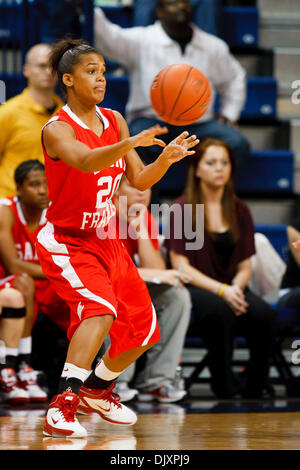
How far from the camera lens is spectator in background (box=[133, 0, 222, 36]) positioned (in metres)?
6.50

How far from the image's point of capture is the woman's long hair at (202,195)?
16.1 feet

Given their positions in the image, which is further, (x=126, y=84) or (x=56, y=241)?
(x=126, y=84)

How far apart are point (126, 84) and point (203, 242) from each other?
6.56 feet

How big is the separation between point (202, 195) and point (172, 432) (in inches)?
81.8

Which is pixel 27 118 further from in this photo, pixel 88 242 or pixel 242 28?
pixel 242 28

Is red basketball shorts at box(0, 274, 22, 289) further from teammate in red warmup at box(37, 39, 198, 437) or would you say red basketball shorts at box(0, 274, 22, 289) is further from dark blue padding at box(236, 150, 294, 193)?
dark blue padding at box(236, 150, 294, 193)

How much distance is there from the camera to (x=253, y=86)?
665 cm

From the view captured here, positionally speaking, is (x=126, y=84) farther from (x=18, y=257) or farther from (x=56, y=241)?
(x=56, y=241)

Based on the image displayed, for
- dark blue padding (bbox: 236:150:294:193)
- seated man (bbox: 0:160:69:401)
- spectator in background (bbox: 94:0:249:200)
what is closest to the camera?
seated man (bbox: 0:160:69:401)

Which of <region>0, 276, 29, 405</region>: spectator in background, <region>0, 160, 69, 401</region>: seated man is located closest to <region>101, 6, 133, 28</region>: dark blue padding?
<region>0, 160, 69, 401</region>: seated man

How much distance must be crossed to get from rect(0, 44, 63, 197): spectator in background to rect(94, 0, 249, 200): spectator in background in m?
0.58

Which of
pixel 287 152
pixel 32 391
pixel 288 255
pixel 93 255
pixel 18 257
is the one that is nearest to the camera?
pixel 93 255

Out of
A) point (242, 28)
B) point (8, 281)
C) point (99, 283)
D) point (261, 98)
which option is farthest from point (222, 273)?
point (242, 28)

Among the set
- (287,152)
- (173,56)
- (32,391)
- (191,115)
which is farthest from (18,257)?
(287,152)
